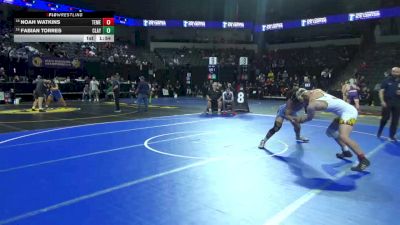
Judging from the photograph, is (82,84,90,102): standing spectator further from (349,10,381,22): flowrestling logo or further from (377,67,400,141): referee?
(349,10,381,22): flowrestling logo

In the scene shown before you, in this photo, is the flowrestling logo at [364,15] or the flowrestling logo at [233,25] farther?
the flowrestling logo at [233,25]

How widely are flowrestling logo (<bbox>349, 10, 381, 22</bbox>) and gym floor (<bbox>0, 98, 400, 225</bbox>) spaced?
2415 cm

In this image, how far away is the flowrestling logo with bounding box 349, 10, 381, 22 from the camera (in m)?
30.9

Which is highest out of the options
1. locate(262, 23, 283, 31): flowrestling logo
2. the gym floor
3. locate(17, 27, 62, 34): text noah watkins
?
locate(262, 23, 283, 31): flowrestling logo

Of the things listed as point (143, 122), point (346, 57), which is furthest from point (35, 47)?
point (346, 57)

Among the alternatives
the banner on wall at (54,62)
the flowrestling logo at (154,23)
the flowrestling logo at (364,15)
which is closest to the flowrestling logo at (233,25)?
the flowrestling logo at (154,23)

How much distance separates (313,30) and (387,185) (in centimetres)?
3489

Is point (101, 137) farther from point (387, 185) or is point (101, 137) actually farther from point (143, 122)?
point (387, 185)

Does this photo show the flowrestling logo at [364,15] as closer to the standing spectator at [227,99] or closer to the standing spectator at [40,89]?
the standing spectator at [227,99]

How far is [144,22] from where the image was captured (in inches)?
1519

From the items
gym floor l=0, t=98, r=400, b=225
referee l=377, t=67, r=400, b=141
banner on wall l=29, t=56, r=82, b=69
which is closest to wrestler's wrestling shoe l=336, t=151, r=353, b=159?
gym floor l=0, t=98, r=400, b=225

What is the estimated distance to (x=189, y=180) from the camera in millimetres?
5707
